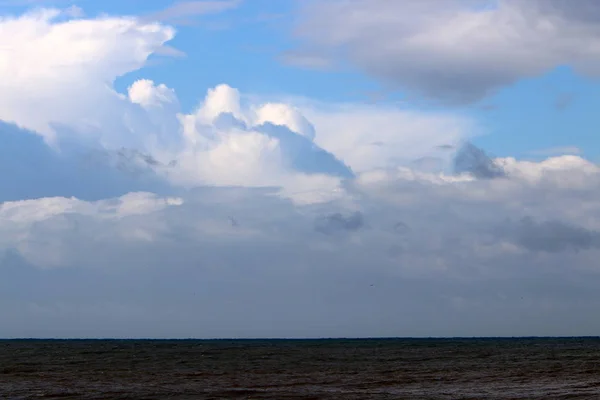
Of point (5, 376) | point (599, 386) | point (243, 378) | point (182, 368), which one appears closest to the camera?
point (599, 386)

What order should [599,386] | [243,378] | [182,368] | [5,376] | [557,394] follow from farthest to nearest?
[182,368], [5,376], [243,378], [599,386], [557,394]

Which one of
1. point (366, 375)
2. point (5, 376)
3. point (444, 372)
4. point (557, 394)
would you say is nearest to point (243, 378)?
point (366, 375)

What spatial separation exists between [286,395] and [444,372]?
23441mm

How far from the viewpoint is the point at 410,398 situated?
4084cm

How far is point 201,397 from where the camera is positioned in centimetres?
4241

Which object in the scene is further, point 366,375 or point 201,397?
point 366,375

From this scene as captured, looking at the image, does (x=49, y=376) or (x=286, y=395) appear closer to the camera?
(x=286, y=395)

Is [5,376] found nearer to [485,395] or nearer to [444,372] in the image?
[444,372]

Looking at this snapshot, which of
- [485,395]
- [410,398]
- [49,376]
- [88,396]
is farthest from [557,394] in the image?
[49,376]

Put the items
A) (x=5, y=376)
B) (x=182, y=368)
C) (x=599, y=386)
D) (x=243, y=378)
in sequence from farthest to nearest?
(x=182, y=368) < (x=5, y=376) < (x=243, y=378) < (x=599, y=386)

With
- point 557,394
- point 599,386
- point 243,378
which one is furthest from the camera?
point 243,378

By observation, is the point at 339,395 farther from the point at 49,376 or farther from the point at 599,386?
the point at 49,376

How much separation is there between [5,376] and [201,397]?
2910 centimetres

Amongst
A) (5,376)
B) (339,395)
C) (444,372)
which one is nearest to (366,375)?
(444,372)
